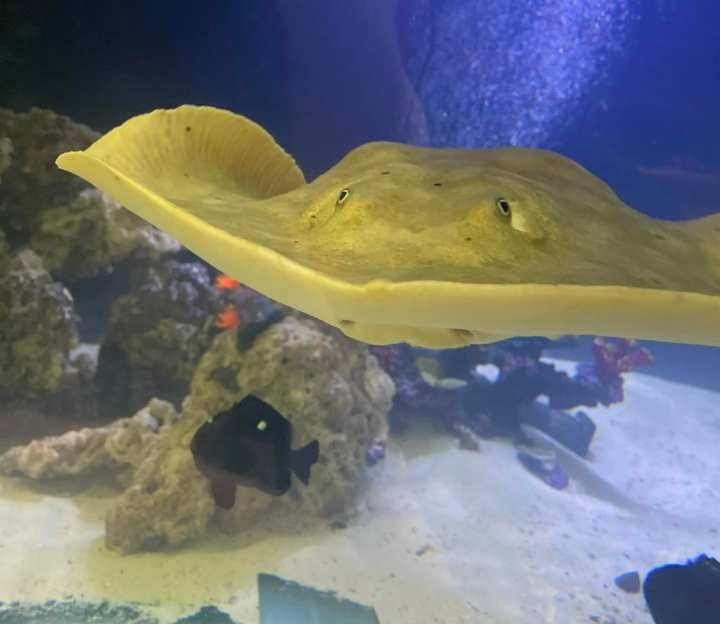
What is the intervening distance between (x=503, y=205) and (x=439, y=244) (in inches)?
14.0

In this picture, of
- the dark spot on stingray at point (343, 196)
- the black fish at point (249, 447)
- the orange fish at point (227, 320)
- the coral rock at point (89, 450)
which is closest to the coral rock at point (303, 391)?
the coral rock at point (89, 450)

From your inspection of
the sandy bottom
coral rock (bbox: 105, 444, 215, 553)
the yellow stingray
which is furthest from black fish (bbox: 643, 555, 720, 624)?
coral rock (bbox: 105, 444, 215, 553)

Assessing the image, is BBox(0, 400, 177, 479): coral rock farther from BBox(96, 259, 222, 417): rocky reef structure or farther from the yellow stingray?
→ the yellow stingray

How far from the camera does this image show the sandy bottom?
3.61 m

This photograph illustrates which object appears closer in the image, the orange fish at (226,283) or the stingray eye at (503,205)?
the stingray eye at (503,205)

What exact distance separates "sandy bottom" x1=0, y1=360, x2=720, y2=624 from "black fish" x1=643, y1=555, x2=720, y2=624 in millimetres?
448

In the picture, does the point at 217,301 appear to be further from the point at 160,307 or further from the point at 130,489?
the point at 130,489

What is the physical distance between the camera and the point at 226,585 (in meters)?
3.66

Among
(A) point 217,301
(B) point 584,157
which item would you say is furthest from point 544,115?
(A) point 217,301

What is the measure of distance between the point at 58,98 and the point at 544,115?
11675 millimetres

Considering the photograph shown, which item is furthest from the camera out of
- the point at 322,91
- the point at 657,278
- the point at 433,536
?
the point at 322,91

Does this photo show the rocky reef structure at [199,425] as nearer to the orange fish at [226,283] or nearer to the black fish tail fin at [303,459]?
the black fish tail fin at [303,459]

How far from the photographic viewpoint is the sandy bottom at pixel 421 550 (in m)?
3.61

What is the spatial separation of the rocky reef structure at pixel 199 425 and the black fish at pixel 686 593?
2.38m
